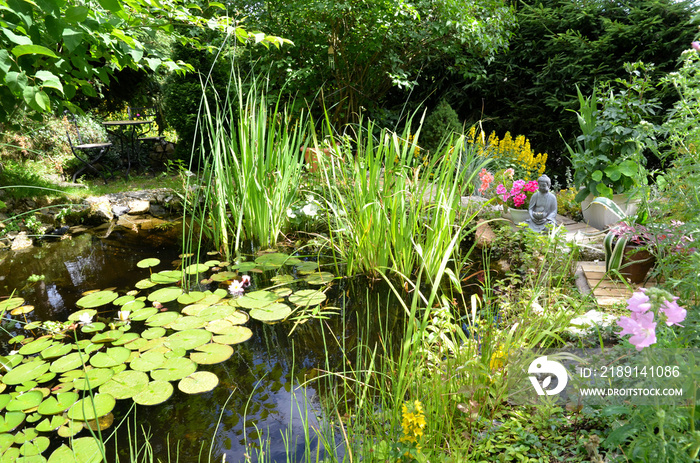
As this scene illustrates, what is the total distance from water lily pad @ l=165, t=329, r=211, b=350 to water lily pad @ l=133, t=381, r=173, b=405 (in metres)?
0.25

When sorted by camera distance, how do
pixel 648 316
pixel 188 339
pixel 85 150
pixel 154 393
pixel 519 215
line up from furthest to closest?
pixel 85 150 → pixel 519 215 → pixel 188 339 → pixel 154 393 → pixel 648 316

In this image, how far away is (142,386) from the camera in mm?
1739

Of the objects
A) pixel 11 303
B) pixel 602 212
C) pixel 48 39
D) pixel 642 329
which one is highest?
pixel 48 39

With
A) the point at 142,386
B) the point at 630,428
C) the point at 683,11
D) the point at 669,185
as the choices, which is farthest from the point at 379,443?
the point at 683,11

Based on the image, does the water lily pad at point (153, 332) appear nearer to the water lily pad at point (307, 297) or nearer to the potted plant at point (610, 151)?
the water lily pad at point (307, 297)

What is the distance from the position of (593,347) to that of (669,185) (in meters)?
0.76

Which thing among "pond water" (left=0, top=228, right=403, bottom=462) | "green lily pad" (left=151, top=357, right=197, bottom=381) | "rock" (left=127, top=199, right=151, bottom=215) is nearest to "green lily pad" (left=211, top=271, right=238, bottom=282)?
"pond water" (left=0, top=228, right=403, bottom=462)

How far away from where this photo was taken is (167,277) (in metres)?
2.84

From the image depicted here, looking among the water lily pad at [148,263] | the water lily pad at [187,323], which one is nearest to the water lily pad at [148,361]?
the water lily pad at [187,323]

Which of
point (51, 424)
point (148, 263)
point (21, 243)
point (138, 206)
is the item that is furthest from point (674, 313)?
point (138, 206)

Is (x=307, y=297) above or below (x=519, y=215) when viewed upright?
below

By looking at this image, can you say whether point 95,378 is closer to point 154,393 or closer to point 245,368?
point 154,393

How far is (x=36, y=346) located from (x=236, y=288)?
988 mm

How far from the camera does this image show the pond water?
1.51 metres
